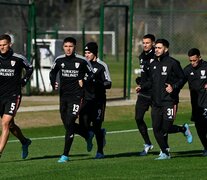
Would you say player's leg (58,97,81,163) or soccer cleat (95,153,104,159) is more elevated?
player's leg (58,97,81,163)

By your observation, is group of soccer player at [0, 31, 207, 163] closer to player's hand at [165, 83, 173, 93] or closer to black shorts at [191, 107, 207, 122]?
player's hand at [165, 83, 173, 93]

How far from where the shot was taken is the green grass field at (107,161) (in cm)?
1411

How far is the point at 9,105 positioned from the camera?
16188 millimetres

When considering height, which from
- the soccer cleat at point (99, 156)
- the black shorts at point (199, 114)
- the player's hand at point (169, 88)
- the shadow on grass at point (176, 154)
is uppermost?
the player's hand at point (169, 88)

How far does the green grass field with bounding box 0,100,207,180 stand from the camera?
14109 mm

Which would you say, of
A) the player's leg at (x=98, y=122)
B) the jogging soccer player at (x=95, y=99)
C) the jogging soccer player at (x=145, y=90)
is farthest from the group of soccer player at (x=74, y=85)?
the jogging soccer player at (x=145, y=90)

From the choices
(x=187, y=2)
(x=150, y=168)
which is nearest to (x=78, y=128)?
(x=150, y=168)

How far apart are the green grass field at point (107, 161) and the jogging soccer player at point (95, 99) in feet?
1.61

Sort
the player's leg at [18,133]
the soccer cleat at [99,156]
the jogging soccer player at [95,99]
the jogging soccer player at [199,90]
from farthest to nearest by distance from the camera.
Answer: the jogging soccer player at [199,90]
the jogging soccer player at [95,99]
the soccer cleat at [99,156]
the player's leg at [18,133]

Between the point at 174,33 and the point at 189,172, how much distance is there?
21.4 metres

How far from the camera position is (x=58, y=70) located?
54.7 ft

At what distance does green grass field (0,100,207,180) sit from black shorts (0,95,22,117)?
0.87m

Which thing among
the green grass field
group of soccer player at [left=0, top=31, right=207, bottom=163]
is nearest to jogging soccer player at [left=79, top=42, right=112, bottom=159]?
group of soccer player at [left=0, top=31, right=207, bottom=163]

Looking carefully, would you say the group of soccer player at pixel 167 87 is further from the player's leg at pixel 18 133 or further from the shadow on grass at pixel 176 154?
the player's leg at pixel 18 133
